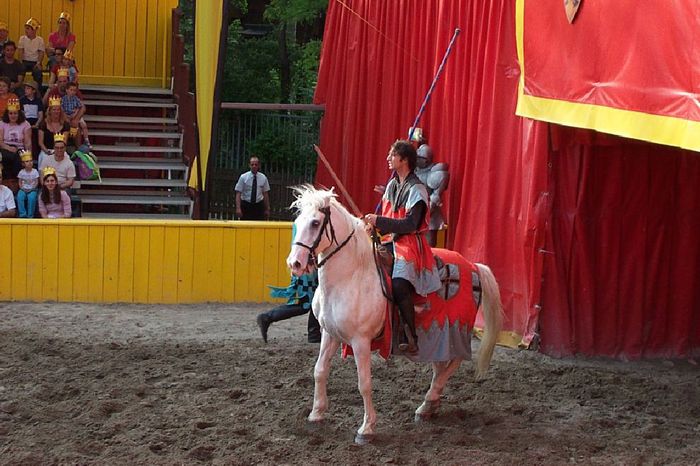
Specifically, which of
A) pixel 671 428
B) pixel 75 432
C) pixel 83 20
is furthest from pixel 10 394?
pixel 83 20

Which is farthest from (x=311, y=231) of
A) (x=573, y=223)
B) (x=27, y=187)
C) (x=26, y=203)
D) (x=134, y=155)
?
(x=134, y=155)

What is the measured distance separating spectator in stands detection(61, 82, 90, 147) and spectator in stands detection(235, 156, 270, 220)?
2083mm

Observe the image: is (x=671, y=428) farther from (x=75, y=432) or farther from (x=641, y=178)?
(x=75, y=432)

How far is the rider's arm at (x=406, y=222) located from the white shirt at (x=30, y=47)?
1055 centimetres

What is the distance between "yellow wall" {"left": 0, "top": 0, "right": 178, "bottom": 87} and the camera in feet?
55.5

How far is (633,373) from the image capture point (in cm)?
813

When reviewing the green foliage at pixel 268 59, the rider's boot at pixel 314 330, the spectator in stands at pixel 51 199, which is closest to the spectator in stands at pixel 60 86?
the spectator in stands at pixel 51 199

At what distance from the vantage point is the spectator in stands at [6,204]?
1083 cm

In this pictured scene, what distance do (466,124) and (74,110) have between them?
20.2 feet

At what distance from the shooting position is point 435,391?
21.6 ft

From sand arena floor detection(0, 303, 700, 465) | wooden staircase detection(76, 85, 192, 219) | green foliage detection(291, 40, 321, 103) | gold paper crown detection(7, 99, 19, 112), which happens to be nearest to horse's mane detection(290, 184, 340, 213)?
sand arena floor detection(0, 303, 700, 465)

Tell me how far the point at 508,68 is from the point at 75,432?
15.8 ft

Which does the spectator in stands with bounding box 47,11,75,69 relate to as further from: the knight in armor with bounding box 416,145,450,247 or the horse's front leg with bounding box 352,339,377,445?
the horse's front leg with bounding box 352,339,377,445

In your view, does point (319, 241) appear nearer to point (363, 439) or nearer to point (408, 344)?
point (408, 344)
